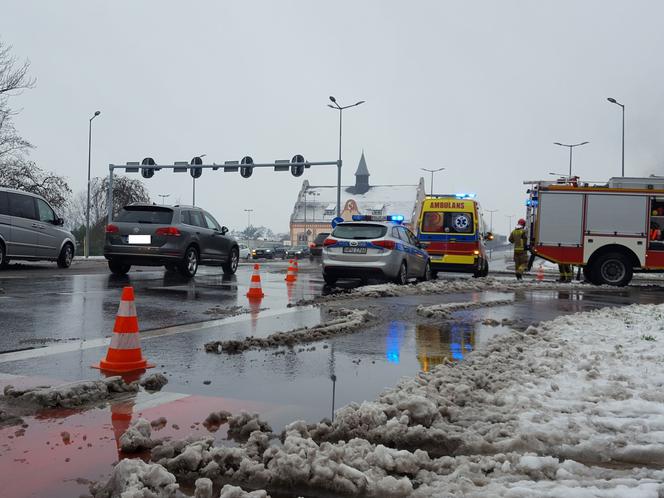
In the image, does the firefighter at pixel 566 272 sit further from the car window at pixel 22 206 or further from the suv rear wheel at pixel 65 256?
the car window at pixel 22 206

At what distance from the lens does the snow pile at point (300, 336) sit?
20.1 ft

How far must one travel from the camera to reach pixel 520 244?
63.4 ft

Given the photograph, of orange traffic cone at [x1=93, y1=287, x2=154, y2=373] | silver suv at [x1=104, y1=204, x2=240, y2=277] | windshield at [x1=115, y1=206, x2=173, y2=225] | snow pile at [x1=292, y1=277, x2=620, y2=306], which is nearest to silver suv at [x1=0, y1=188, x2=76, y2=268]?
silver suv at [x1=104, y1=204, x2=240, y2=277]

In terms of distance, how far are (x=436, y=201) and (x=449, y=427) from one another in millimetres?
18048

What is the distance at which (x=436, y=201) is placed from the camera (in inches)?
838

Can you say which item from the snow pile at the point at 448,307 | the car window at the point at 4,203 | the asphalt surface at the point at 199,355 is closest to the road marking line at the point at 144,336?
the asphalt surface at the point at 199,355

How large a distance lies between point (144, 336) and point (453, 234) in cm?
1523

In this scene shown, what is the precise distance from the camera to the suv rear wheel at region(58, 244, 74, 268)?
18484mm

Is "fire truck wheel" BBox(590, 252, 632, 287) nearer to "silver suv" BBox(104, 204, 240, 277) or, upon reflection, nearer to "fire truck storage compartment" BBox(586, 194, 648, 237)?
"fire truck storage compartment" BBox(586, 194, 648, 237)

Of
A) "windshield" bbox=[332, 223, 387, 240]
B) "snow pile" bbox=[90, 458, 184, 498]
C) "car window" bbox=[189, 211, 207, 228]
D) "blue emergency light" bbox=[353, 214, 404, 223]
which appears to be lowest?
"snow pile" bbox=[90, 458, 184, 498]

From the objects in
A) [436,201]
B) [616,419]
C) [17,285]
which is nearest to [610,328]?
[616,419]

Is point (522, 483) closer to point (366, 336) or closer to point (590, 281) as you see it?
point (366, 336)

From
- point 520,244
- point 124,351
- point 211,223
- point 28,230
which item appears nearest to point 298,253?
point 520,244

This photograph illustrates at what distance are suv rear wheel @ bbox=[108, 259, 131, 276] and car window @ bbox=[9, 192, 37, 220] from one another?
2.98m
